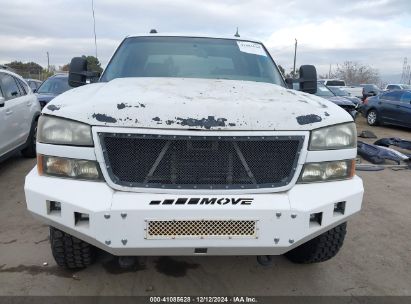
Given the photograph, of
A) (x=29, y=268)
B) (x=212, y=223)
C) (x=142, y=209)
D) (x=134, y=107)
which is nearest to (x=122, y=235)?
(x=142, y=209)

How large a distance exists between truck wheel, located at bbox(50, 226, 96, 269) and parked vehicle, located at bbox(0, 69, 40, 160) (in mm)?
3340

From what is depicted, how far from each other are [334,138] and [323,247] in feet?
3.15

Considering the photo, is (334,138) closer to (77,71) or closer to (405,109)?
(77,71)

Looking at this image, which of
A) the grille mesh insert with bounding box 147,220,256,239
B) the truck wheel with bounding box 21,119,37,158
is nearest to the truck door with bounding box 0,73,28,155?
the truck wheel with bounding box 21,119,37,158

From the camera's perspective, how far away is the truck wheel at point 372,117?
15453mm

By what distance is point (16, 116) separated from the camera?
6355 millimetres

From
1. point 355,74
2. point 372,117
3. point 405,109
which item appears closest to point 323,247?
point 405,109

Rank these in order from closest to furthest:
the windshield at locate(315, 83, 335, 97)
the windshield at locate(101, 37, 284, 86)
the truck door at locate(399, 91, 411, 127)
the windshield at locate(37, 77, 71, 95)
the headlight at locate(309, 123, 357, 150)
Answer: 1. the headlight at locate(309, 123, 357, 150)
2. the windshield at locate(101, 37, 284, 86)
3. the windshield at locate(37, 77, 71, 95)
4. the windshield at locate(315, 83, 335, 97)
5. the truck door at locate(399, 91, 411, 127)

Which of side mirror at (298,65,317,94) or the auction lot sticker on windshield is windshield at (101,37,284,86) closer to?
the auction lot sticker on windshield

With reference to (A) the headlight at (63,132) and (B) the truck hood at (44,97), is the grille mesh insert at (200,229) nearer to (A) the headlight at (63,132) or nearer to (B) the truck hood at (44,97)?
(A) the headlight at (63,132)

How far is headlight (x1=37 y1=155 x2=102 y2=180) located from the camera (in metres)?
2.46

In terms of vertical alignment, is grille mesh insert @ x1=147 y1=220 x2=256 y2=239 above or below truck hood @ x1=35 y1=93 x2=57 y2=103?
above

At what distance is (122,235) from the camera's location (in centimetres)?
234

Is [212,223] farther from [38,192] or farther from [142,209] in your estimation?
[38,192]
